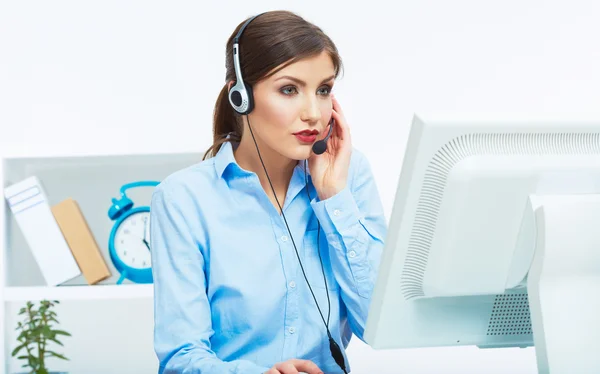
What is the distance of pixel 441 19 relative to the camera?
2.90m

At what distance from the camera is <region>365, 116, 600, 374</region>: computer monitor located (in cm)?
94

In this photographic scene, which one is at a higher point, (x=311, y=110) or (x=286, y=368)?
(x=311, y=110)

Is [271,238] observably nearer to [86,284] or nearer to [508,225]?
[508,225]

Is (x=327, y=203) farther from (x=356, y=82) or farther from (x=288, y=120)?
(x=356, y=82)

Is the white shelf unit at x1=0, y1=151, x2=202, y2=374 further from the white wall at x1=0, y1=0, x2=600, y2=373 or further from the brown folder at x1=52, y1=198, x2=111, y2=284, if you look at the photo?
the white wall at x1=0, y1=0, x2=600, y2=373

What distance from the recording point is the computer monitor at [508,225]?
94 centimetres

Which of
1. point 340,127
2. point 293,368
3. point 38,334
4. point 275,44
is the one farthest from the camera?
point 38,334

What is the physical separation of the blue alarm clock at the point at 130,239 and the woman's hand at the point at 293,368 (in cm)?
135

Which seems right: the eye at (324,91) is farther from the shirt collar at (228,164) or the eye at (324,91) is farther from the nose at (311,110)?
the shirt collar at (228,164)

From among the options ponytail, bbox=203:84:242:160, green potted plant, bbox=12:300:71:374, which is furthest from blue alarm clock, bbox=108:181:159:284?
ponytail, bbox=203:84:242:160

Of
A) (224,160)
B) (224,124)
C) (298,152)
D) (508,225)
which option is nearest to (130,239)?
(224,124)

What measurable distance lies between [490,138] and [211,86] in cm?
198

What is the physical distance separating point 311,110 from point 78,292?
3.98ft

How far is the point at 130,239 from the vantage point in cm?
253
